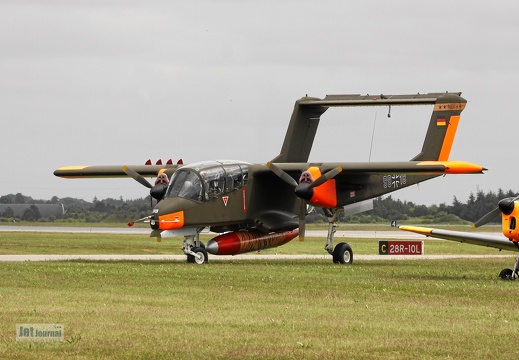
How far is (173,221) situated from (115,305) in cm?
1392

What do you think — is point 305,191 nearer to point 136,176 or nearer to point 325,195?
point 325,195

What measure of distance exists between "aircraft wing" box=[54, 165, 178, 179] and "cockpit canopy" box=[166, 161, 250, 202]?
4593mm

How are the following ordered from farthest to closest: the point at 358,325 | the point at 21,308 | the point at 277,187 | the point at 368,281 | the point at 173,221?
the point at 277,187, the point at 173,221, the point at 368,281, the point at 21,308, the point at 358,325

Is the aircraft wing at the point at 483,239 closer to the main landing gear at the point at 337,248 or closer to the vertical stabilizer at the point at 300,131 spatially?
the main landing gear at the point at 337,248

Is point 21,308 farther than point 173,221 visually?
No

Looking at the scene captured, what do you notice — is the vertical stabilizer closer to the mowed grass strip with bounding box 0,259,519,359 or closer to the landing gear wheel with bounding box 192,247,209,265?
the landing gear wheel with bounding box 192,247,209,265

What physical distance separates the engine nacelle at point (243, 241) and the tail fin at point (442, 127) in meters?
6.64

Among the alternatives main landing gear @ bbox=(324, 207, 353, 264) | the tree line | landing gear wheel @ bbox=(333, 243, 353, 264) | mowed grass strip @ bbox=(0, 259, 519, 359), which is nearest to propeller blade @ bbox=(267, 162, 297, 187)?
main landing gear @ bbox=(324, 207, 353, 264)

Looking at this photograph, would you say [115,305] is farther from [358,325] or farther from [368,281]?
[368,281]

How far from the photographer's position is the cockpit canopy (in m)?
36.5

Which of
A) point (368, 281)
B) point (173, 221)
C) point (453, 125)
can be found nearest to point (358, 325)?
point (368, 281)

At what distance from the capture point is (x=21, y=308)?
68.4 feet

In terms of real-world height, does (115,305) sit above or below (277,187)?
below

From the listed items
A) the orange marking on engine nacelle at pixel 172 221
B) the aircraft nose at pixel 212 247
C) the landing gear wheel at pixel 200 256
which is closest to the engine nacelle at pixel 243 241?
the aircraft nose at pixel 212 247
